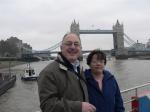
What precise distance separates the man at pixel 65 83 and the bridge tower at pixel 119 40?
89.5m

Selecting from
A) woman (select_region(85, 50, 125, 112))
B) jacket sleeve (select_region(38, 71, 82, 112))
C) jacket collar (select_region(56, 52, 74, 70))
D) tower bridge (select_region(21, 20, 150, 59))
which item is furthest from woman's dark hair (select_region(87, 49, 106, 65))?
tower bridge (select_region(21, 20, 150, 59))

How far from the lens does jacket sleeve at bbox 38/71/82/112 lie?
2121mm

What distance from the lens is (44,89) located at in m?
2.15

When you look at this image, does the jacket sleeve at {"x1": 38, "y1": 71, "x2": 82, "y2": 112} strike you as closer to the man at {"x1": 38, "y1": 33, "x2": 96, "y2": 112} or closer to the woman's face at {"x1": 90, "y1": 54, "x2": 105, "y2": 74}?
the man at {"x1": 38, "y1": 33, "x2": 96, "y2": 112}

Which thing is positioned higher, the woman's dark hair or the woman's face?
the woman's dark hair

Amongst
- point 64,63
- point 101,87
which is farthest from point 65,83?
point 101,87

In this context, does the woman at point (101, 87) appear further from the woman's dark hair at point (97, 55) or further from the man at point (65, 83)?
the man at point (65, 83)

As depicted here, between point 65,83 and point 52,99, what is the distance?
128 millimetres

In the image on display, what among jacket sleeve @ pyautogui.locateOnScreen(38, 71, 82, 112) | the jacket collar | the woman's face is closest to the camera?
jacket sleeve @ pyautogui.locateOnScreen(38, 71, 82, 112)

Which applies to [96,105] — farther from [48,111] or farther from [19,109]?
[19,109]

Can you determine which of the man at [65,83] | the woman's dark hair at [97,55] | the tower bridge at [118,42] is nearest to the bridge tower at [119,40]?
the tower bridge at [118,42]

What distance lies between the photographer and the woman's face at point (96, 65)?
2.56m

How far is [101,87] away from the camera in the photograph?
249cm

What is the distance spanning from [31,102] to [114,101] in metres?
18.0
